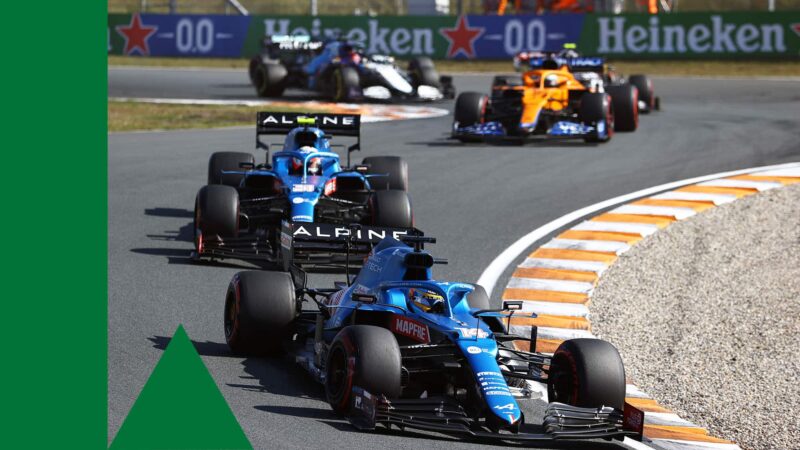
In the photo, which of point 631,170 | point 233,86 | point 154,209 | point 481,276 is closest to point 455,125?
point 631,170

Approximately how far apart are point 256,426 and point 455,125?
1659 cm

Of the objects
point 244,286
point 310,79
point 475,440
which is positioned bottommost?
point 475,440

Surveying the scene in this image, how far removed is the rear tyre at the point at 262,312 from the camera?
10.8 meters

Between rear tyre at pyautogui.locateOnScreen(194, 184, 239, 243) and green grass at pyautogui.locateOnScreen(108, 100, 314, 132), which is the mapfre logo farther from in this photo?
green grass at pyautogui.locateOnScreen(108, 100, 314, 132)

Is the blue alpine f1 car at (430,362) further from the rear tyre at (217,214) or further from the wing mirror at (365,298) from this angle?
the rear tyre at (217,214)

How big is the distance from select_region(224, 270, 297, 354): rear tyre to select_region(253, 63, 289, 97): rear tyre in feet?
77.7

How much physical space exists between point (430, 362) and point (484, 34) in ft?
114

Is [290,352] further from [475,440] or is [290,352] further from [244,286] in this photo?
[475,440]

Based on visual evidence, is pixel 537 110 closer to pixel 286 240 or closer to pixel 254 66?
pixel 286 240

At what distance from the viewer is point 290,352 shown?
10875mm

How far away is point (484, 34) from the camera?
4366 cm

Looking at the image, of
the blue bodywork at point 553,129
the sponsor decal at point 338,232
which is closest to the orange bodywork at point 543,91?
the blue bodywork at point 553,129

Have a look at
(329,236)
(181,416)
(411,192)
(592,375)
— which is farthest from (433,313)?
(411,192)

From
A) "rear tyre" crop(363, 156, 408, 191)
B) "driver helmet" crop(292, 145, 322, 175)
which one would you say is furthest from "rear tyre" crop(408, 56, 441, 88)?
"driver helmet" crop(292, 145, 322, 175)
